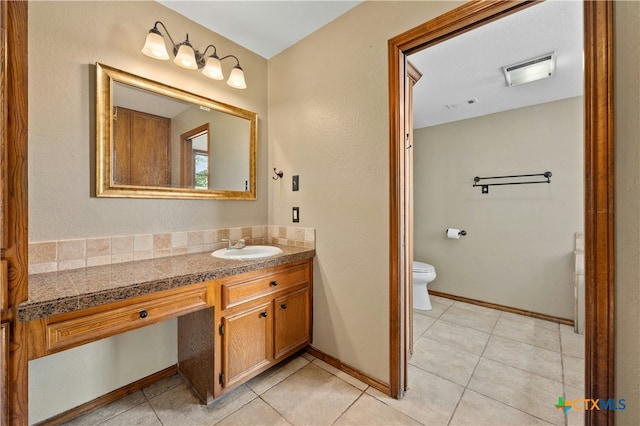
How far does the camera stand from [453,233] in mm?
3064

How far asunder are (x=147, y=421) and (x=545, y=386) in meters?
2.33

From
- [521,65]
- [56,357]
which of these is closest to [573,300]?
[521,65]

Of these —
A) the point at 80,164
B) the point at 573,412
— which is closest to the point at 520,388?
the point at 573,412

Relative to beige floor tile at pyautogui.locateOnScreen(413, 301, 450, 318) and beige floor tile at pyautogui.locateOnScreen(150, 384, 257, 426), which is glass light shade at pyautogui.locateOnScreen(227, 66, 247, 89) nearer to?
beige floor tile at pyautogui.locateOnScreen(150, 384, 257, 426)

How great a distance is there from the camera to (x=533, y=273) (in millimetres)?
2617

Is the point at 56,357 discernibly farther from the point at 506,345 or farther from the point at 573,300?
the point at 573,300

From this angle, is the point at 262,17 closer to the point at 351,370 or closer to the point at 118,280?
the point at 118,280

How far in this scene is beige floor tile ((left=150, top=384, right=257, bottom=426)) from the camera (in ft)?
4.40

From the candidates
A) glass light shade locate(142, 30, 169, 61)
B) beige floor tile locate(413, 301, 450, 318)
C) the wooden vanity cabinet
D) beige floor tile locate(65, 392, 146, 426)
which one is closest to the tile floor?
beige floor tile locate(65, 392, 146, 426)

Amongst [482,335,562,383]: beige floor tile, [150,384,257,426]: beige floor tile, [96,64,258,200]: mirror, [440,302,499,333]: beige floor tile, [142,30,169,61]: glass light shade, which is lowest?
[150,384,257,426]: beige floor tile

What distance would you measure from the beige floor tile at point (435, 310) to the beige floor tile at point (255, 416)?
186 centimetres

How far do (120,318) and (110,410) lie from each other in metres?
0.78

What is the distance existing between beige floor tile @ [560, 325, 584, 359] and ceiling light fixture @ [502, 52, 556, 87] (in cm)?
220

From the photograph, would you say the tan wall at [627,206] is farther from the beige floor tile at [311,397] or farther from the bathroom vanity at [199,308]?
the bathroom vanity at [199,308]
